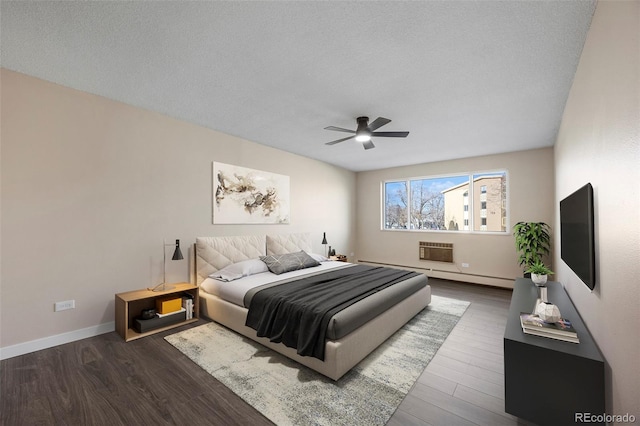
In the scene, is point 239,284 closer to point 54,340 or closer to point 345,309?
point 345,309

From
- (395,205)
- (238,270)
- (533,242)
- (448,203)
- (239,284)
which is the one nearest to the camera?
(239,284)

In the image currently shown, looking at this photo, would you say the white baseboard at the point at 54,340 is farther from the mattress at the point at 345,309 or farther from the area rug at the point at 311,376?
the mattress at the point at 345,309

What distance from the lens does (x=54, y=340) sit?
105 inches

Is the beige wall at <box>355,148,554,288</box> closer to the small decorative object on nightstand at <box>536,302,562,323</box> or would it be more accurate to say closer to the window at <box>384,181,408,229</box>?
the window at <box>384,181,408,229</box>

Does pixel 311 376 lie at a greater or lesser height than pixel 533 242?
lesser

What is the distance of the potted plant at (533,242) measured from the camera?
450 cm

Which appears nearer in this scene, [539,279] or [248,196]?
[539,279]

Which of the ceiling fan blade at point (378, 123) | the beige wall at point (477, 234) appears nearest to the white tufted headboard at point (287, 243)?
the beige wall at point (477, 234)

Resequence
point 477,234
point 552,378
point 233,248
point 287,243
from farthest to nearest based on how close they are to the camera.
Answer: point 477,234 < point 287,243 < point 233,248 < point 552,378

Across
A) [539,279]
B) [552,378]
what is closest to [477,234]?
[539,279]

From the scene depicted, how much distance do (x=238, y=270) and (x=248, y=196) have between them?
144 centimetres

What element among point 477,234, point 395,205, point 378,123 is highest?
point 378,123

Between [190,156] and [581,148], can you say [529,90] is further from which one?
[190,156]

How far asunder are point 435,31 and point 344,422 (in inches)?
110
